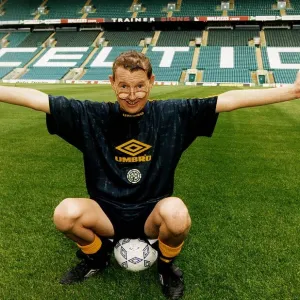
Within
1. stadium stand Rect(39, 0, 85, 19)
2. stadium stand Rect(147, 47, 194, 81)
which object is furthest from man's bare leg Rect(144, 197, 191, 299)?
stadium stand Rect(39, 0, 85, 19)

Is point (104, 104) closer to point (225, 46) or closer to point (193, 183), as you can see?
point (193, 183)

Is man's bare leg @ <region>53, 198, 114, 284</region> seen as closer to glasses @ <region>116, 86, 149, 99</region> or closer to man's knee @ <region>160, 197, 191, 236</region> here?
man's knee @ <region>160, 197, 191, 236</region>

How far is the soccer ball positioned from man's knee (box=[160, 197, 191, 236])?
48 centimetres

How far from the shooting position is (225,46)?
38.9 m

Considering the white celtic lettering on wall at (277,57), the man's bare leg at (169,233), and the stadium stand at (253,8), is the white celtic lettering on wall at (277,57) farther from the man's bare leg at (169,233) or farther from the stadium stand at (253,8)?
the man's bare leg at (169,233)

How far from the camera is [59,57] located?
39.3 metres

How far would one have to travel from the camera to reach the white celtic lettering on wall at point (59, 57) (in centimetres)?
3775

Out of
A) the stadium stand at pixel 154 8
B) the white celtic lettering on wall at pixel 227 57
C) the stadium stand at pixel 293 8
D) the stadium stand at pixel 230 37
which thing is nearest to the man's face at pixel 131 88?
the white celtic lettering on wall at pixel 227 57

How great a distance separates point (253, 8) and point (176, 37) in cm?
858

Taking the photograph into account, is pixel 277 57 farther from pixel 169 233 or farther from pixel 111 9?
pixel 169 233

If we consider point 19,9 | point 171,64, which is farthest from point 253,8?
point 19,9

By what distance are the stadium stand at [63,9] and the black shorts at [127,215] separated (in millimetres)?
42724

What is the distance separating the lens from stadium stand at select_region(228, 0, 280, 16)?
38781mm

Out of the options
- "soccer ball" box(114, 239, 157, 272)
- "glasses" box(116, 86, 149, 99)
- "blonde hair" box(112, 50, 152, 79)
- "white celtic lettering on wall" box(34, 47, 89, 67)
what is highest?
"blonde hair" box(112, 50, 152, 79)
